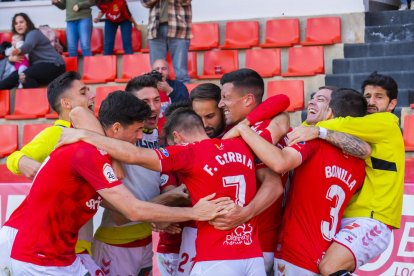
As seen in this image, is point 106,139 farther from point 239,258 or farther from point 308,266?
point 308,266

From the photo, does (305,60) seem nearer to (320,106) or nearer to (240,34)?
(240,34)

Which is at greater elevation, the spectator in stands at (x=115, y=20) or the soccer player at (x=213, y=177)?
the spectator in stands at (x=115, y=20)

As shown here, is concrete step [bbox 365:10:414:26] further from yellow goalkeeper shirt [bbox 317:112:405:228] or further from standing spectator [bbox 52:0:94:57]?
yellow goalkeeper shirt [bbox 317:112:405:228]

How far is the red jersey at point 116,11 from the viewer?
12641 mm

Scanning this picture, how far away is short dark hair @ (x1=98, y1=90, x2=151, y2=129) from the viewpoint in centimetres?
488

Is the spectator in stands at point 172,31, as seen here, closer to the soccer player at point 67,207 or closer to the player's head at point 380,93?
the player's head at point 380,93

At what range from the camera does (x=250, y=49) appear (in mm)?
12508

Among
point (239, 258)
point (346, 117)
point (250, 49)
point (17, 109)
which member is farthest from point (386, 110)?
point (17, 109)

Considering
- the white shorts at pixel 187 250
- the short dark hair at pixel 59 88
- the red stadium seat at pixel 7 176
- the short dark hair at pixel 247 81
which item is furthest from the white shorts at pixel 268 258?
the red stadium seat at pixel 7 176

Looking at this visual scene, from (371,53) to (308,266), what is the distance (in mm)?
6993

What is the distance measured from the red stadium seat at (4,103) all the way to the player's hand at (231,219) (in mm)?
8225

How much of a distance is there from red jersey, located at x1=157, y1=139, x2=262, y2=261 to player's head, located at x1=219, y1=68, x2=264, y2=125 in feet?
1.74

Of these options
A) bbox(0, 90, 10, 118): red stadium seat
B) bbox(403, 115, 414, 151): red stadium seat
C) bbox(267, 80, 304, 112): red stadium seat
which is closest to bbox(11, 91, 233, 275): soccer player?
bbox(403, 115, 414, 151): red stadium seat

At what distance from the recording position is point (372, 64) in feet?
37.1
